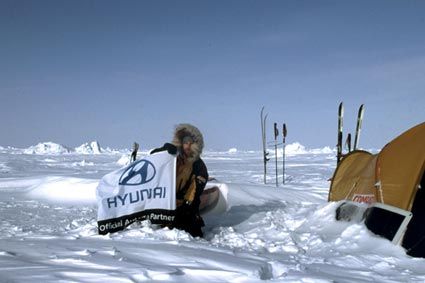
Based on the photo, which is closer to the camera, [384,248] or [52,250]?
[52,250]

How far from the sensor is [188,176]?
15.6ft

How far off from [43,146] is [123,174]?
3093 inches

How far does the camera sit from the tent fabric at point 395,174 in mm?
4102

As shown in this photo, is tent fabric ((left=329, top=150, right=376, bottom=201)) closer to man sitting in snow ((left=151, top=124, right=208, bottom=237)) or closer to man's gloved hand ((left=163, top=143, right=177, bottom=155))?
man sitting in snow ((left=151, top=124, right=208, bottom=237))

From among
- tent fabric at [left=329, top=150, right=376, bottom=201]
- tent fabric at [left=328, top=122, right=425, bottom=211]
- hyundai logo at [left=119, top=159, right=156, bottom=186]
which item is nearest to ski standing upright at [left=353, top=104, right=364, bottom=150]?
tent fabric at [left=329, top=150, right=376, bottom=201]

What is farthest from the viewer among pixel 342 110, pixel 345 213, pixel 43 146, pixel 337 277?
pixel 43 146

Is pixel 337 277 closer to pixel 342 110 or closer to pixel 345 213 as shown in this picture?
pixel 345 213

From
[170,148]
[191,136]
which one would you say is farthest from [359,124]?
[170,148]

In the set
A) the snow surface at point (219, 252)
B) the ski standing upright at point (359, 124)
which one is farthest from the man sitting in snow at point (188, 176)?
the ski standing upright at point (359, 124)

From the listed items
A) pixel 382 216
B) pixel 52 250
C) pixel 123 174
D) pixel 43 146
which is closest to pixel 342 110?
pixel 382 216

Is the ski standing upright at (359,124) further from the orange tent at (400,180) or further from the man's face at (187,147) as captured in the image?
the man's face at (187,147)

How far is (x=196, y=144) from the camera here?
489 centimetres

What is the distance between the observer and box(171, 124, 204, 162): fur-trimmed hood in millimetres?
4879

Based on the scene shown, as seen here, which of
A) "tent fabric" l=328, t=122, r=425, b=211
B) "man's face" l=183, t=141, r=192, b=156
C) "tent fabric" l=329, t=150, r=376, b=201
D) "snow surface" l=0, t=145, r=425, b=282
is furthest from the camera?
"tent fabric" l=329, t=150, r=376, b=201
